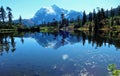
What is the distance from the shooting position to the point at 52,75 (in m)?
19.7

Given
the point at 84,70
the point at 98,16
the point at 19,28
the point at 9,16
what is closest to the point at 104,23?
the point at 98,16

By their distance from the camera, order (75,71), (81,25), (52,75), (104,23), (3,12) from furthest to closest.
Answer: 1. (81,25)
2. (3,12)
3. (104,23)
4. (75,71)
5. (52,75)

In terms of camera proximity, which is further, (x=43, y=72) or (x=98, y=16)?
(x=98, y=16)

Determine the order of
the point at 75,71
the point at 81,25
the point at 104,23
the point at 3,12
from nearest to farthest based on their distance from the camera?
the point at 75,71 → the point at 104,23 → the point at 3,12 → the point at 81,25

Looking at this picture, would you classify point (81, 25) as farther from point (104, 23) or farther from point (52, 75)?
point (52, 75)

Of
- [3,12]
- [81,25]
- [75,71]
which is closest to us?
[75,71]

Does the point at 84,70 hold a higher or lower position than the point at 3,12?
lower

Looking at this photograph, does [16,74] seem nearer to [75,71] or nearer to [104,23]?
[75,71]

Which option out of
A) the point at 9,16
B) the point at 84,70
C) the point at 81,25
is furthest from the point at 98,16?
the point at 84,70

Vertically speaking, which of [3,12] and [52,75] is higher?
[3,12]

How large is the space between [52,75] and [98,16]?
131547 mm

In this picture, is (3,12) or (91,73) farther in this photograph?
(3,12)

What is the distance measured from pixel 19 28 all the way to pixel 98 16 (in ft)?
166

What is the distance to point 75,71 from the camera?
2159 centimetres
